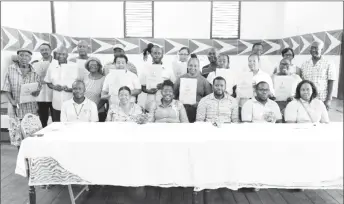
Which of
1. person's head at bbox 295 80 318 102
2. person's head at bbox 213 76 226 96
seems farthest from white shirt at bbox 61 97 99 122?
person's head at bbox 295 80 318 102

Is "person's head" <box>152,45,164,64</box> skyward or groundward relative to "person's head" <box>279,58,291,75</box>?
skyward

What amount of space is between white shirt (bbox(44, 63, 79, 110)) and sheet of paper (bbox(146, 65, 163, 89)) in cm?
100

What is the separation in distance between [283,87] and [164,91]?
1492 mm

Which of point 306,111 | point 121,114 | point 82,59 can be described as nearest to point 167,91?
point 121,114

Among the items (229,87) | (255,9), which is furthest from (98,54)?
(229,87)

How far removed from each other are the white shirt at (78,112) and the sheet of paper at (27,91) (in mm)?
897

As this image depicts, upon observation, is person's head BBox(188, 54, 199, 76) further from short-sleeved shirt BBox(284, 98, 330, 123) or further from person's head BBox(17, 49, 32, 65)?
person's head BBox(17, 49, 32, 65)

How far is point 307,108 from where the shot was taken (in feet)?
11.1

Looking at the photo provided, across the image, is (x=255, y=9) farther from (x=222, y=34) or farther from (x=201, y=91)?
(x=201, y=91)

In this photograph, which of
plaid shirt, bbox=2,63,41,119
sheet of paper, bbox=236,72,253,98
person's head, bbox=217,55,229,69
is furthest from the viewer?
plaid shirt, bbox=2,63,41,119

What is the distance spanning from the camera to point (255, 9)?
6965 millimetres

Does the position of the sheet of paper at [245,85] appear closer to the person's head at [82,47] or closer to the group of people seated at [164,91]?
the group of people seated at [164,91]

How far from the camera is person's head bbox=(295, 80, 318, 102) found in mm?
3357

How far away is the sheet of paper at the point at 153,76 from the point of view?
3789mm
